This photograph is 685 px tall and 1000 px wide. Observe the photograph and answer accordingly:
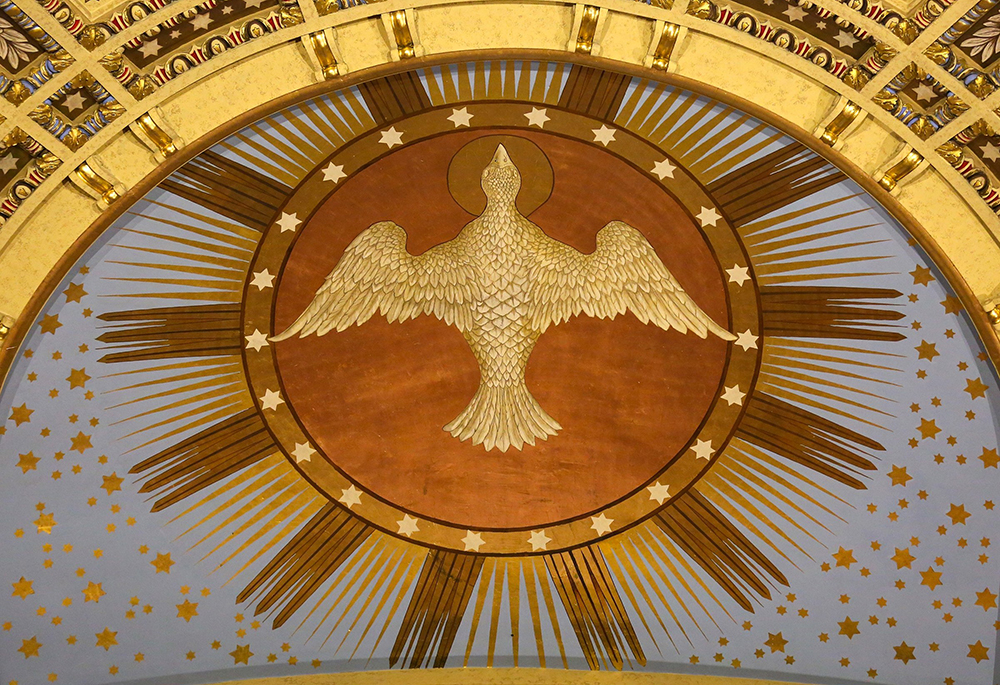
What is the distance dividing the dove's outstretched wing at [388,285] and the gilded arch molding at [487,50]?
1579mm

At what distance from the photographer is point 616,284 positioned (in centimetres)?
899

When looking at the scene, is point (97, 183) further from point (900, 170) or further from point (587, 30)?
point (900, 170)

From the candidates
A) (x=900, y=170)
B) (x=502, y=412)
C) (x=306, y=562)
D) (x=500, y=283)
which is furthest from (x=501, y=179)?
(x=306, y=562)

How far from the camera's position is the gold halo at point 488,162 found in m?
8.64

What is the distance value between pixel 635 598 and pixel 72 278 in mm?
6026

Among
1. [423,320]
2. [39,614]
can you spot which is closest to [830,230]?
[423,320]

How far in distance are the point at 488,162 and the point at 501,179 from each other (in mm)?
190

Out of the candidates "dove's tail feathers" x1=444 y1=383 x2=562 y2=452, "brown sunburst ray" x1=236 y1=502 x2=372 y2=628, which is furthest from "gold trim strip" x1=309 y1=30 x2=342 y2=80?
"brown sunburst ray" x1=236 y1=502 x2=372 y2=628

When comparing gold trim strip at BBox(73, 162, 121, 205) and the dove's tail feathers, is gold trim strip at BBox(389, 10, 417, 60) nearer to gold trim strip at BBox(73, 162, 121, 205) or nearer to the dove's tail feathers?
gold trim strip at BBox(73, 162, 121, 205)

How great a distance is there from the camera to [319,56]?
7930 mm

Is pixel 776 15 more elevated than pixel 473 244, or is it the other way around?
pixel 776 15

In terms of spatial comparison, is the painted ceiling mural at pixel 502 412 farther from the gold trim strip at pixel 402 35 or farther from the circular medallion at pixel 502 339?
the gold trim strip at pixel 402 35

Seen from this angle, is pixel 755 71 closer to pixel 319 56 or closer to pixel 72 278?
pixel 319 56

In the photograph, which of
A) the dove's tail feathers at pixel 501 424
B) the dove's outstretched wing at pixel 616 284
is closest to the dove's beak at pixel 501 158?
the dove's outstretched wing at pixel 616 284
